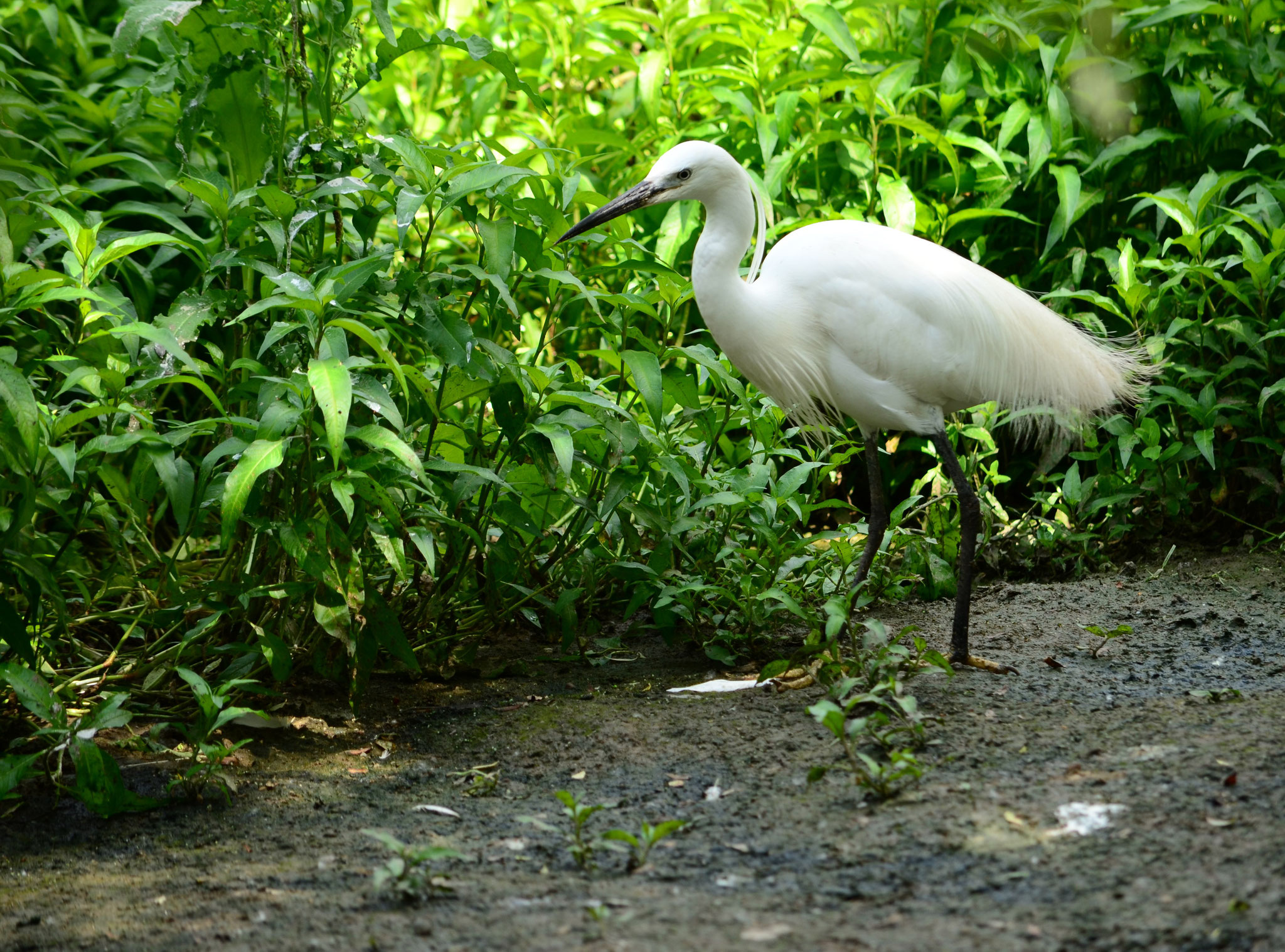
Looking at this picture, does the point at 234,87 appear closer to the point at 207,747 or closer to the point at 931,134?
the point at 207,747

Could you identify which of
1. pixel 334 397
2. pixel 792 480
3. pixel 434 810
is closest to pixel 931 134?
pixel 792 480

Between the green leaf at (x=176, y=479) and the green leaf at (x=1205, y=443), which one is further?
the green leaf at (x=1205, y=443)

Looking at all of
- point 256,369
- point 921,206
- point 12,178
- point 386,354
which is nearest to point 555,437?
point 386,354

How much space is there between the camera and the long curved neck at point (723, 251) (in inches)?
137

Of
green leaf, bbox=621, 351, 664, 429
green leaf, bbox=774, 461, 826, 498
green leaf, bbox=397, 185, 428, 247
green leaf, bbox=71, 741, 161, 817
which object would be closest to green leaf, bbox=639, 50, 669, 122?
green leaf, bbox=774, 461, 826, 498

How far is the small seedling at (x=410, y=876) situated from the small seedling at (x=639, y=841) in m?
0.29

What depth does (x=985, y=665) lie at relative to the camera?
3287 millimetres

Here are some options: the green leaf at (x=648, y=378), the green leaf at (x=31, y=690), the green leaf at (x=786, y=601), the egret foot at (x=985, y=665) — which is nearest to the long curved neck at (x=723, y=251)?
the green leaf at (x=648, y=378)

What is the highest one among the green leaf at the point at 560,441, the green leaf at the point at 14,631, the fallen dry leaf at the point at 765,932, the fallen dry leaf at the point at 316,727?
the green leaf at the point at 560,441

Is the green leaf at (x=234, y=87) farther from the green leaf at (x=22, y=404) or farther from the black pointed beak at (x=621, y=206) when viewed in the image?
the green leaf at (x=22, y=404)

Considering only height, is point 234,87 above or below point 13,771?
above

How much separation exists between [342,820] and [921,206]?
10.9ft

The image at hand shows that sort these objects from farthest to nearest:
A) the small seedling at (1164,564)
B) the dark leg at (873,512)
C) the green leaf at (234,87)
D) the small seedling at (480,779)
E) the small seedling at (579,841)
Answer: the small seedling at (1164,564)
the dark leg at (873,512)
the green leaf at (234,87)
the small seedling at (480,779)
the small seedling at (579,841)

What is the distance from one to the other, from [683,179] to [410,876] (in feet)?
7.29
